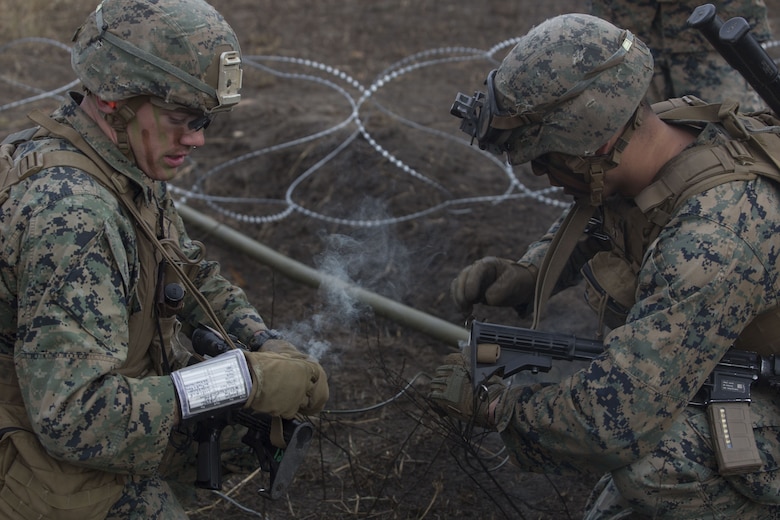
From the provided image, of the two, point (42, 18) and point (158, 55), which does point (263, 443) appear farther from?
point (42, 18)

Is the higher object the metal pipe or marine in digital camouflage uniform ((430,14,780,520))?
marine in digital camouflage uniform ((430,14,780,520))

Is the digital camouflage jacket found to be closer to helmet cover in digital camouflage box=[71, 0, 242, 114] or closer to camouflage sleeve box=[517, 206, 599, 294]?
helmet cover in digital camouflage box=[71, 0, 242, 114]

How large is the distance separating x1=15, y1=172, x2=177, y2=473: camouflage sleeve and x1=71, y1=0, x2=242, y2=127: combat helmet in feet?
1.24

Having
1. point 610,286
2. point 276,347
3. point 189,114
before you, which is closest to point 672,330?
point 610,286

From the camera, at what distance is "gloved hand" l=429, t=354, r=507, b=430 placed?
12.3 ft

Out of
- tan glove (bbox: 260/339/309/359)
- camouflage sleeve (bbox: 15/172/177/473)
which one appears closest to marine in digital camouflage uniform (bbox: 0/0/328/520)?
camouflage sleeve (bbox: 15/172/177/473)

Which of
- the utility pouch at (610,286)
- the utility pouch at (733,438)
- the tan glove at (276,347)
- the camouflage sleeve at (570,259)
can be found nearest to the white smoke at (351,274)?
the camouflage sleeve at (570,259)

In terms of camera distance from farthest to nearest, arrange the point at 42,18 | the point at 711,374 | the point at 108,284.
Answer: the point at 42,18 → the point at 711,374 → the point at 108,284

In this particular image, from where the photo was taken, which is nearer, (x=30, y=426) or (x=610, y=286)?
(x=30, y=426)

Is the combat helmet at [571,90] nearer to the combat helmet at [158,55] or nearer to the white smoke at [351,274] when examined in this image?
the combat helmet at [158,55]

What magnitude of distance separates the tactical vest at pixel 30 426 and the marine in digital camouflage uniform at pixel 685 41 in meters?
3.68

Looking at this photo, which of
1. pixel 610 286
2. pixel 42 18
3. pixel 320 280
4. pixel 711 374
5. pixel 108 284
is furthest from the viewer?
pixel 42 18

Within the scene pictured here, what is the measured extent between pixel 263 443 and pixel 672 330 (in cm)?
156

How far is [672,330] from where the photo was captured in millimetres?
3322
